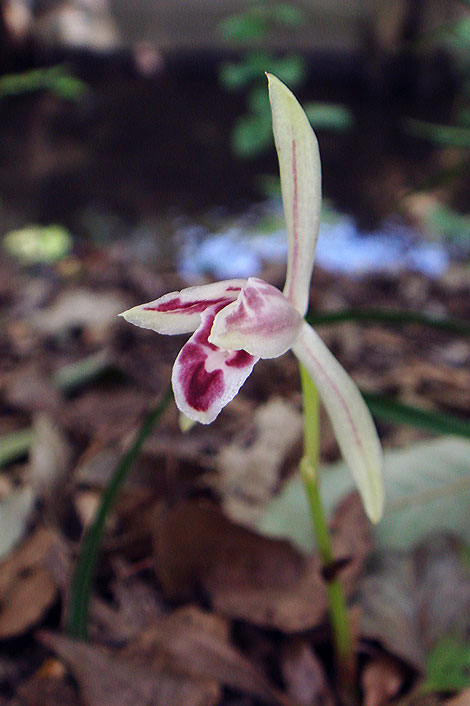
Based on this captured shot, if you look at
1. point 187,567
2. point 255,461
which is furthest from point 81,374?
point 187,567

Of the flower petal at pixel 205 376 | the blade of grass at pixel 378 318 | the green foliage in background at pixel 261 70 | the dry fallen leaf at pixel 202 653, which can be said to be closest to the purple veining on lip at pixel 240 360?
the flower petal at pixel 205 376

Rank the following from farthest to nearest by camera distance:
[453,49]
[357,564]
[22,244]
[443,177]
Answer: [453,49] → [22,244] → [443,177] → [357,564]

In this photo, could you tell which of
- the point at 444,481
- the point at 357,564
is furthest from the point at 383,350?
the point at 357,564

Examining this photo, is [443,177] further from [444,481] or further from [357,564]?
[357,564]

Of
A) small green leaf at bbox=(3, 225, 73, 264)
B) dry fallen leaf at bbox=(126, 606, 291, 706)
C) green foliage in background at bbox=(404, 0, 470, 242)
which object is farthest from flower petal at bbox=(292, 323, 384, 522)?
small green leaf at bbox=(3, 225, 73, 264)

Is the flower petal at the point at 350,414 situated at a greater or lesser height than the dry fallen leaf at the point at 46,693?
greater

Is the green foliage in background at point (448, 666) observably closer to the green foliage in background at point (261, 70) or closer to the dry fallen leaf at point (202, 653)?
the dry fallen leaf at point (202, 653)

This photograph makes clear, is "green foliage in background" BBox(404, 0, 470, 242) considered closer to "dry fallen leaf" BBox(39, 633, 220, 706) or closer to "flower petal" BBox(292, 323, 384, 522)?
"flower petal" BBox(292, 323, 384, 522)
